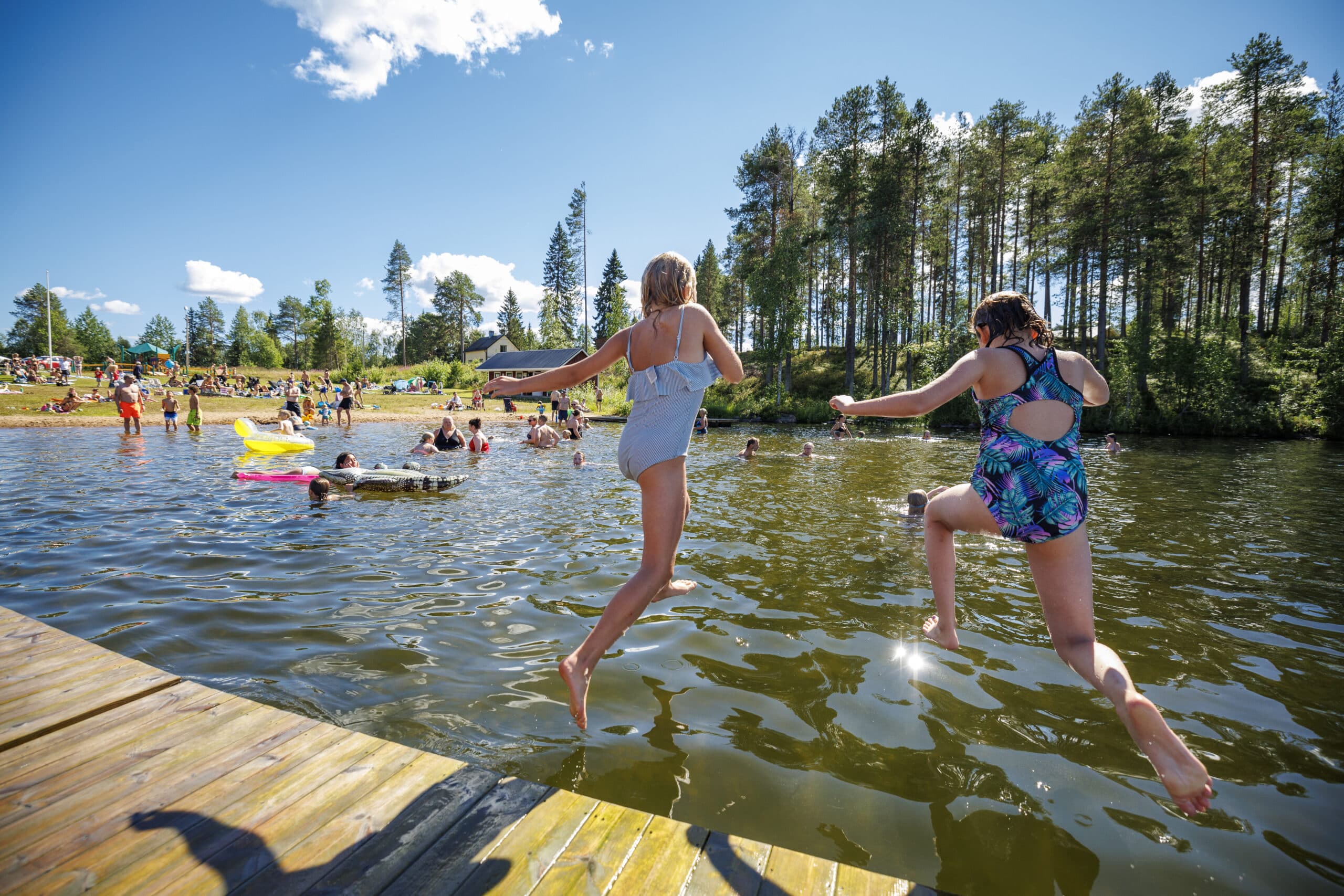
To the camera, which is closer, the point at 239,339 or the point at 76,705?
the point at 76,705

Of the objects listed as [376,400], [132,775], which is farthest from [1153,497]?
[376,400]

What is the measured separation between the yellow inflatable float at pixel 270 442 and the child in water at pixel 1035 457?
1787 centimetres

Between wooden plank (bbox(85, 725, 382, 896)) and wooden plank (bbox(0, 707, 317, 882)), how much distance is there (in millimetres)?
151

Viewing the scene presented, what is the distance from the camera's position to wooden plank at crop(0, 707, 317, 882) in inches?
78.0

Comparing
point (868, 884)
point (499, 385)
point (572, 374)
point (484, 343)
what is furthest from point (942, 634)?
point (484, 343)

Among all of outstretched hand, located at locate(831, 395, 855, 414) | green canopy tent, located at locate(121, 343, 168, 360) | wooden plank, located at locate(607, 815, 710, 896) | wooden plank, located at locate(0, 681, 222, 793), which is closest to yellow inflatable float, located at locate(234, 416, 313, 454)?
wooden plank, located at locate(0, 681, 222, 793)

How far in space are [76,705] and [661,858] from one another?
3200mm

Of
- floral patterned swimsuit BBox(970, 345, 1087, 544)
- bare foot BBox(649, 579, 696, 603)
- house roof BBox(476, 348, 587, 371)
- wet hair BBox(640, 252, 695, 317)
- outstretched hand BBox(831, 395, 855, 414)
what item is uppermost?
house roof BBox(476, 348, 587, 371)

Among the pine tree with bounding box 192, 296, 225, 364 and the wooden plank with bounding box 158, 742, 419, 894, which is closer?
the wooden plank with bounding box 158, 742, 419, 894

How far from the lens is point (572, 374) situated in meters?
3.11

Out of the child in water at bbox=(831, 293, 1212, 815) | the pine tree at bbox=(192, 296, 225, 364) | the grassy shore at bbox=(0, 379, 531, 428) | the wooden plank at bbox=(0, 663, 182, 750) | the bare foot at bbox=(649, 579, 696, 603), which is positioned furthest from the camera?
the pine tree at bbox=(192, 296, 225, 364)

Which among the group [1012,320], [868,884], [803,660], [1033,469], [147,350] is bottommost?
[803,660]

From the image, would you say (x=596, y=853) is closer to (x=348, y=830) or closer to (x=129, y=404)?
(x=348, y=830)

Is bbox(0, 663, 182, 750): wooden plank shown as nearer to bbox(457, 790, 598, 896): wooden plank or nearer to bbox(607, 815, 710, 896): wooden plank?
bbox(457, 790, 598, 896): wooden plank
